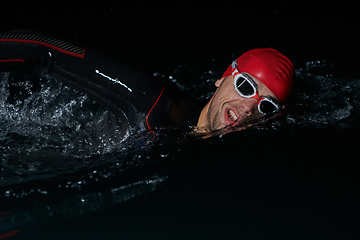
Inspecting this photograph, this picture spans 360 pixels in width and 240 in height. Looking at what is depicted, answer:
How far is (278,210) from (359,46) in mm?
2975

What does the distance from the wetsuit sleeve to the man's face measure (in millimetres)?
387

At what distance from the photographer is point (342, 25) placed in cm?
438

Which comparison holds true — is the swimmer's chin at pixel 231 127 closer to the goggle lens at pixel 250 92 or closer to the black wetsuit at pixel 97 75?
the goggle lens at pixel 250 92

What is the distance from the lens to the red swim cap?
2.08 m

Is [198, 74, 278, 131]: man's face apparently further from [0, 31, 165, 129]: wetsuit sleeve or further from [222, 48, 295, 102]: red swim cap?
[0, 31, 165, 129]: wetsuit sleeve

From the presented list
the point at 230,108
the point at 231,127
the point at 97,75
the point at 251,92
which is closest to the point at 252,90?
the point at 251,92

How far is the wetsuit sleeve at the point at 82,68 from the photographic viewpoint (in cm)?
203

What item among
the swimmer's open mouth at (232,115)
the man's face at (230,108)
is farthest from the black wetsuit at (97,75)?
the swimmer's open mouth at (232,115)

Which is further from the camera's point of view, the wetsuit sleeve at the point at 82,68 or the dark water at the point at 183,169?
the wetsuit sleeve at the point at 82,68

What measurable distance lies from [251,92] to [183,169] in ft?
2.13

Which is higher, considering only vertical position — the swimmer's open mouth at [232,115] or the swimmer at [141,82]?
the swimmer at [141,82]

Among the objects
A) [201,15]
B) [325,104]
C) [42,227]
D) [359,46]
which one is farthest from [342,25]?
[42,227]

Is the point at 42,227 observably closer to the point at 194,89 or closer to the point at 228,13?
the point at 194,89

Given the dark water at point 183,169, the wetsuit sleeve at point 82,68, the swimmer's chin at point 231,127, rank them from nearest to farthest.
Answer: the dark water at point 183,169 → the wetsuit sleeve at point 82,68 → the swimmer's chin at point 231,127
